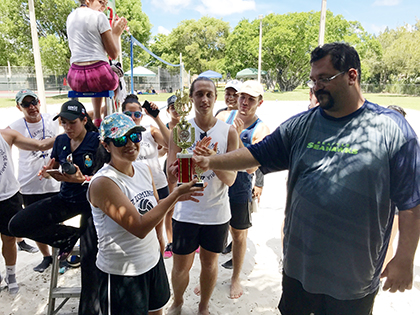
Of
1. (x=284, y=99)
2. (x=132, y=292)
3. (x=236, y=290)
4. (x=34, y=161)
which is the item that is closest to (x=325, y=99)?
(x=132, y=292)

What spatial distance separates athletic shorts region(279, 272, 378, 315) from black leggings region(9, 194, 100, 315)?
1675mm

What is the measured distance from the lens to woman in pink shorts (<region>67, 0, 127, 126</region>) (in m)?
3.02

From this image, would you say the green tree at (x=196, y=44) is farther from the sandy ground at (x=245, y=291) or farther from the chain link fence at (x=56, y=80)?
the sandy ground at (x=245, y=291)

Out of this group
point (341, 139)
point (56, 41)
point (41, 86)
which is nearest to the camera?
point (341, 139)

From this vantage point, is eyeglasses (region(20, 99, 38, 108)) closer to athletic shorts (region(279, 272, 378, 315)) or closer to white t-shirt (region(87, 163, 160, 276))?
white t-shirt (region(87, 163, 160, 276))

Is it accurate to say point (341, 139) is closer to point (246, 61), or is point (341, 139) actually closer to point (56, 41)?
point (56, 41)

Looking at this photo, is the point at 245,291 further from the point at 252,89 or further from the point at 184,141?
the point at 252,89

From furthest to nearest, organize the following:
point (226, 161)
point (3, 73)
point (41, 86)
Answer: point (3, 73) → point (41, 86) → point (226, 161)

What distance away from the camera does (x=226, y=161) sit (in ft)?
8.27

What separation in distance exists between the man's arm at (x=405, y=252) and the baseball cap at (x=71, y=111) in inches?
113

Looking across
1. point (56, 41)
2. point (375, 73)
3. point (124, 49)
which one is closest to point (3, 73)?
point (56, 41)

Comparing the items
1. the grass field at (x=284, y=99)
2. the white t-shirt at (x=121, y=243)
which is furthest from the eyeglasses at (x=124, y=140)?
the grass field at (x=284, y=99)

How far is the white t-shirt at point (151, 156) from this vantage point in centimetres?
433

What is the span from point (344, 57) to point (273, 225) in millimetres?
4449
